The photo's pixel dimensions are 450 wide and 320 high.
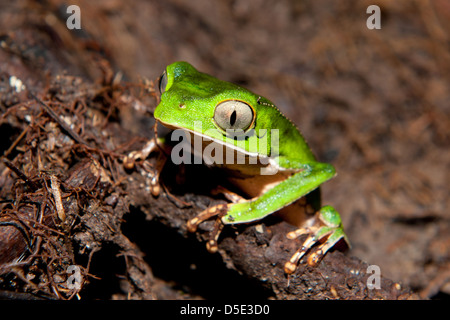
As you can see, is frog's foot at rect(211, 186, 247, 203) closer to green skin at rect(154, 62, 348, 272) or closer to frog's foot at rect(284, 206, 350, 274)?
green skin at rect(154, 62, 348, 272)

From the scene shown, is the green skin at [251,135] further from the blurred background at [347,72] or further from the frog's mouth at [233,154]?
the blurred background at [347,72]

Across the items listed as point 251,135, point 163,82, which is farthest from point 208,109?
point 163,82

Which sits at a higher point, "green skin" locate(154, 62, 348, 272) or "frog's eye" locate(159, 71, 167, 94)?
"frog's eye" locate(159, 71, 167, 94)

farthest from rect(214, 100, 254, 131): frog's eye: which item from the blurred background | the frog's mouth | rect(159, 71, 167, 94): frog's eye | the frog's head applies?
the blurred background

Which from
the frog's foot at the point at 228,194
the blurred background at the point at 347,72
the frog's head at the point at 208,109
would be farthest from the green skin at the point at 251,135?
the blurred background at the point at 347,72

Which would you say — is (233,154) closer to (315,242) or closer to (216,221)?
(216,221)

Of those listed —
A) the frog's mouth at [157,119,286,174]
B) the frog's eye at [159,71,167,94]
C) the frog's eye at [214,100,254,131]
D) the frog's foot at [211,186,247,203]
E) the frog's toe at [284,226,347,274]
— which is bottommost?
the frog's toe at [284,226,347,274]
